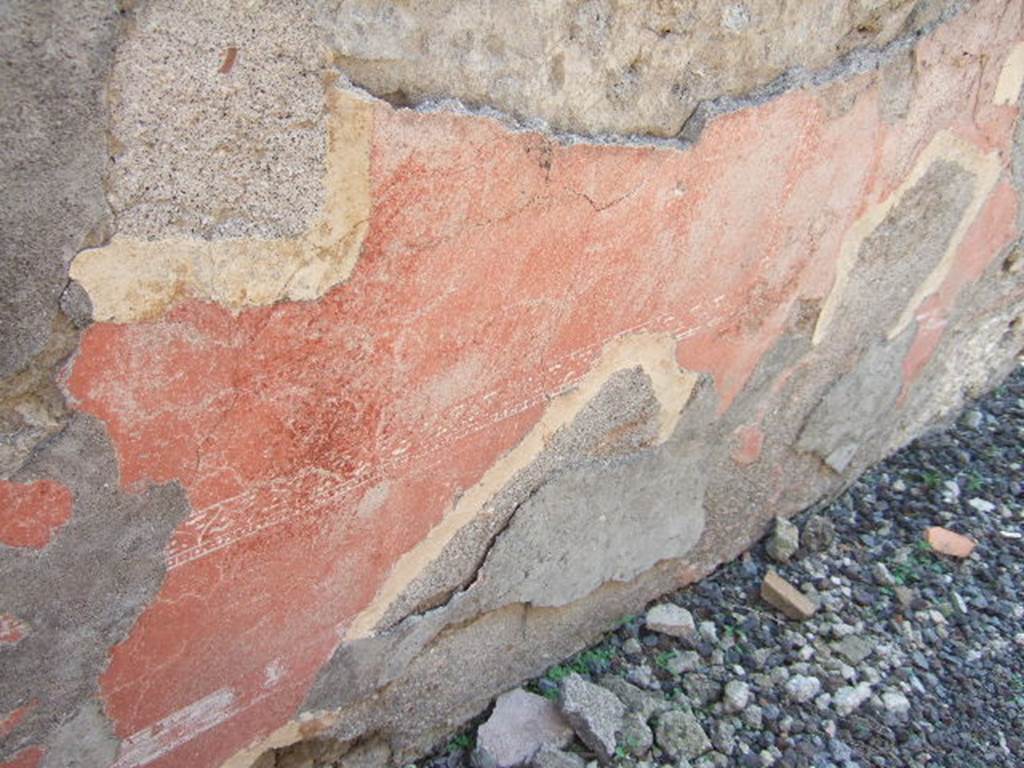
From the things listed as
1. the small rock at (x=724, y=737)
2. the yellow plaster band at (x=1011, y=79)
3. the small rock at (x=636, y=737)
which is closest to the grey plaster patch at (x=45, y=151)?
the small rock at (x=636, y=737)

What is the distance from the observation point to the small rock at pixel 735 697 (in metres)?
1.93

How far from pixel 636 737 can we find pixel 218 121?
1285 mm

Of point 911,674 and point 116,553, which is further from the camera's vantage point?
point 911,674

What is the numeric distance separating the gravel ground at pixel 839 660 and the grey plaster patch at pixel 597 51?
102 cm

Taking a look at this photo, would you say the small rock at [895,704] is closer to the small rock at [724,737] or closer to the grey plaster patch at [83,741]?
the small rock at [724,737]

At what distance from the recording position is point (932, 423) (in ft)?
8.86

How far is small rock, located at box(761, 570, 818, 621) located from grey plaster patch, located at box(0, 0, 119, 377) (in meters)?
1.60

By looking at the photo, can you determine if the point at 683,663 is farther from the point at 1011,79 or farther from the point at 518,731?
the point at 1011,79

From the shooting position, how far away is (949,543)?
7.73ft

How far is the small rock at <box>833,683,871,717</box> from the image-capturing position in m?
1.96

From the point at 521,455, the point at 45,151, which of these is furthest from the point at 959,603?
the point at 45,151

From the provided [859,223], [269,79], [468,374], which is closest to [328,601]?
[468,374]

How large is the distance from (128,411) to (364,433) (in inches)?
13.5

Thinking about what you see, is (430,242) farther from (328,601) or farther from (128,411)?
(328,601)
